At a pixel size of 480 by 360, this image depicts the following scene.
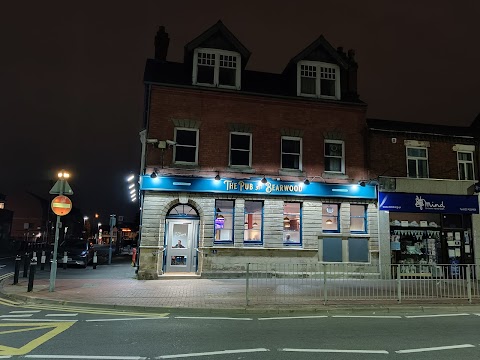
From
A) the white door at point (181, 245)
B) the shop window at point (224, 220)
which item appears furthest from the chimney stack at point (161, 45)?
the white door at point (181, 245)

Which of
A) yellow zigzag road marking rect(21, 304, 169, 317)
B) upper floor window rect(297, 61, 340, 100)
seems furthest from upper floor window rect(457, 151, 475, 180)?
yellow zigzag road marking rect(21, 304, 169, 317)

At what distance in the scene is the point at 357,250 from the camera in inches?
738

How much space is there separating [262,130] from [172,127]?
4.37 m

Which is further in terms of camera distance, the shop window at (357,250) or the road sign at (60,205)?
the shop window at (357,250)

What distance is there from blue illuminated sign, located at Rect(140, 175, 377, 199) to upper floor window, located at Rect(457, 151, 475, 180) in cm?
550

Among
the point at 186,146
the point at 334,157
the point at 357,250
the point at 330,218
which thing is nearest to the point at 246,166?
the point at 186,146

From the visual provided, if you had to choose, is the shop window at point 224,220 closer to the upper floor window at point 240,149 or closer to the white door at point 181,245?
the white door at point 181,245

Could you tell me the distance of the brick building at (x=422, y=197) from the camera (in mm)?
19344

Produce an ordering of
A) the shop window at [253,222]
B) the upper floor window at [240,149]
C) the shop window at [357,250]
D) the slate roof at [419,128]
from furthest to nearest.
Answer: the slate roof at [419,128]
the shop window at [357,250]
the upper floor window at [240,149]
the shop window at [253,222]

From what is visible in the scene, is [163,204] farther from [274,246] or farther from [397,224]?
[397,224]

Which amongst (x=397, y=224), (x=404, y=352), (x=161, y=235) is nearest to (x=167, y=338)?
(x=404, y=352)

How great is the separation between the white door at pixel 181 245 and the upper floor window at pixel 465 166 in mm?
14515

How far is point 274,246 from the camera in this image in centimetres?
1792

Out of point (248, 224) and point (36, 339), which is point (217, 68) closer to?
point (248, 224)
